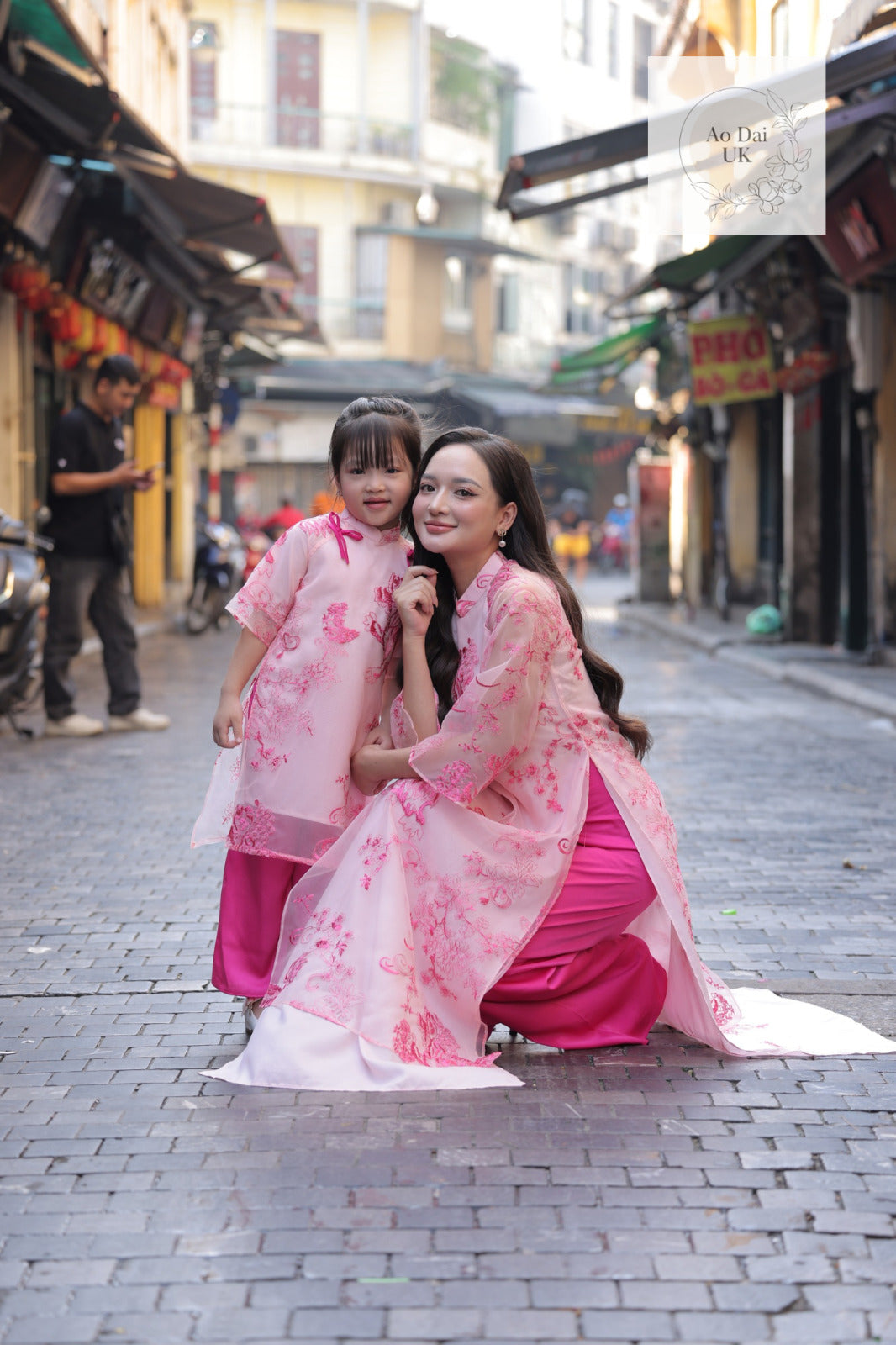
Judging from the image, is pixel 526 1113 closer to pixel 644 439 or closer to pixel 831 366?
pixel 831 366

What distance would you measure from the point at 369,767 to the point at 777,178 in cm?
959

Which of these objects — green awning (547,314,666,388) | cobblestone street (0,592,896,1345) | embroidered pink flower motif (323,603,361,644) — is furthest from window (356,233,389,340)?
embroidered pink flower motif (323,603,361,644)

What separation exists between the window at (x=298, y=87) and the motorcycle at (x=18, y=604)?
3326cm

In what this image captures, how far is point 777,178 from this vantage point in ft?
40.4

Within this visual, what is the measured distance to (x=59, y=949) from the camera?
4844mm

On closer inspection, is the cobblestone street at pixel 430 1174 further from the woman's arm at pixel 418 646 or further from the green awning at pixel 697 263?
the green awning at pixel 697 263

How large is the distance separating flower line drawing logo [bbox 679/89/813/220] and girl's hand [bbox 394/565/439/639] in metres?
7.22

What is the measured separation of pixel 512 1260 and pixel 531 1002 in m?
1.14

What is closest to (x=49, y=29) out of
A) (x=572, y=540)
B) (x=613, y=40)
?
(x=572, y=540)

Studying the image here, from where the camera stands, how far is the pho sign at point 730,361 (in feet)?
59.4

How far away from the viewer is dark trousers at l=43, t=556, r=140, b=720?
9.32m

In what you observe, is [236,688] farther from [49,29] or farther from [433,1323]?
[49,29]

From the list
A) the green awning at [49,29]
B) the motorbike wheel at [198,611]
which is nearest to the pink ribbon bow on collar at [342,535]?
the green awning at [49,29]

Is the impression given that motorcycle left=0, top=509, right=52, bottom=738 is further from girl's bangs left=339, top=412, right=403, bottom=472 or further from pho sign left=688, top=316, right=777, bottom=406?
pho sign left=688, top=316, right=777, bottom=406
